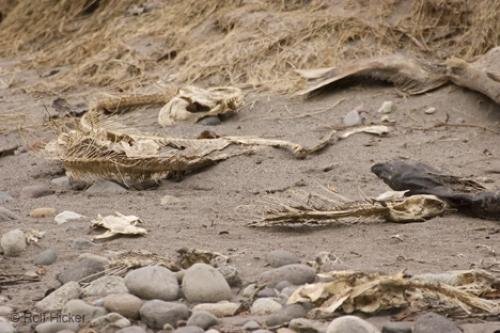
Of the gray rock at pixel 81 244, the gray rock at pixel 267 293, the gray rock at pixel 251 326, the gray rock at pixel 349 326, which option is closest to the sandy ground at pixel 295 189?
the gray rock at pixel 81 244

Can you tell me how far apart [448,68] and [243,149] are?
1.28 metres

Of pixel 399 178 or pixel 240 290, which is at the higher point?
pixel 240 290

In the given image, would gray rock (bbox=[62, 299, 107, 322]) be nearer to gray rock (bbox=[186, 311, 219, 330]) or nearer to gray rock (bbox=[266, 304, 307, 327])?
gray rock (bbox=[186, 311, 219, 330])

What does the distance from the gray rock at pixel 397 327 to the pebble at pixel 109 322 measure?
64cm

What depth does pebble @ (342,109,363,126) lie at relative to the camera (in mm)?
5012

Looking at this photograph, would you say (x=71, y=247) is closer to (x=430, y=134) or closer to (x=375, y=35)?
(x=430, y=134)

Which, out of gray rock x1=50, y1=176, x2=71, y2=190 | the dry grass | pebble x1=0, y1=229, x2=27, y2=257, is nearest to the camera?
pebble x1=0, y1=229, x2=27, y2=257

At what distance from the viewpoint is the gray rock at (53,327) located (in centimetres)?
241

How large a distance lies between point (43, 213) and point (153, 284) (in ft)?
4.32

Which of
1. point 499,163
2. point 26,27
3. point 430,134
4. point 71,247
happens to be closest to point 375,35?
point 430,134

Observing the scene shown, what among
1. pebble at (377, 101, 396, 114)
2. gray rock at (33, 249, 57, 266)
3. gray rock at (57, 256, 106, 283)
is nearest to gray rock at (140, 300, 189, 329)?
gray rock at (57, 256, 106, 283)

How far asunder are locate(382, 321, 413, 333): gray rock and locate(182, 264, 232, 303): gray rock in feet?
1.66

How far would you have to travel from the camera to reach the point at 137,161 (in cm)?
423

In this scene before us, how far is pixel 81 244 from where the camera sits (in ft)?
10.6
